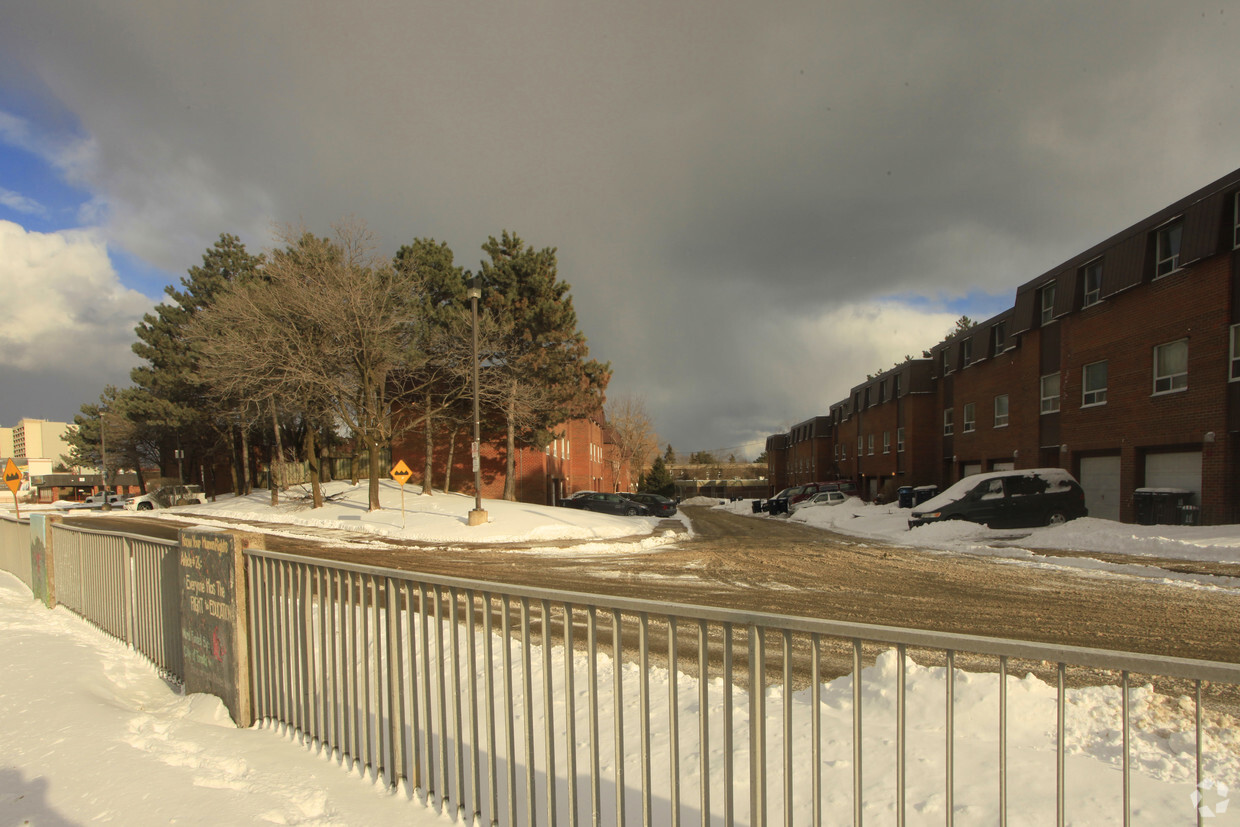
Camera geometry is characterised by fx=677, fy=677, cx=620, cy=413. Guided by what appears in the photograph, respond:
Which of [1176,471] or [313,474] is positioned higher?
[1176,471]

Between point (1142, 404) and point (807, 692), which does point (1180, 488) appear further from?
point (807, 692)

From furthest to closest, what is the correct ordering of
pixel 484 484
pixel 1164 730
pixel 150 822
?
pixel 484 484 → pixel 1164 730 → pixel 150 822

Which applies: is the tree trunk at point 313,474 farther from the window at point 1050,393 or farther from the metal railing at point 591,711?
the window at point 1050,393

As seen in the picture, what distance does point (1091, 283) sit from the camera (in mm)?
24625

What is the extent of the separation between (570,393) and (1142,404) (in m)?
24.0

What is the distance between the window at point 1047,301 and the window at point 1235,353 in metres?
8.85

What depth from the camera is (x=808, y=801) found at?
135 inches

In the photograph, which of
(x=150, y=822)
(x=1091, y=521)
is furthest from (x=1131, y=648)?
(x=1091, y=521)

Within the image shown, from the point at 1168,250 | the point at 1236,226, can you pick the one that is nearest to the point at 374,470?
the point at 1168,250

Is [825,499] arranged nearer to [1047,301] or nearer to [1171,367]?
[1047,301]

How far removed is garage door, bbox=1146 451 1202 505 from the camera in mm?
19719

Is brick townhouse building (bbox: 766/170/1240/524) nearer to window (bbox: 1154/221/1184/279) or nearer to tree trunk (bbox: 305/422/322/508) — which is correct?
window (bbox: 1154/221/1184/279)

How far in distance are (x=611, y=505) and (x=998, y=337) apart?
20475 mm

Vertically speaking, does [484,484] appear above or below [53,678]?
below
